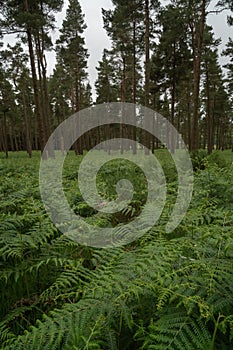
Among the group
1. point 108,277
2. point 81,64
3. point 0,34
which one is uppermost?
point 81,64

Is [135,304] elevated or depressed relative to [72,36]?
depressed

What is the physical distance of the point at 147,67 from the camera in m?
17.6

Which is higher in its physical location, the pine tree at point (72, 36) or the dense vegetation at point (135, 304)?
the pine tree at point (72, 36)

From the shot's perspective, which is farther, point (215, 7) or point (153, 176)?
point (215, 7)

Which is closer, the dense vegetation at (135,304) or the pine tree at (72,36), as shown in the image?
the dense vegetation at (135,304)

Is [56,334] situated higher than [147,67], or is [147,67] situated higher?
[147,67]

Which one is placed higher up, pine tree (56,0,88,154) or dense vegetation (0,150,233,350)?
pine tree (56,0,88,154)

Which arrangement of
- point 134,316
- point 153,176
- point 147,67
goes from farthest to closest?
point 147,67
point 153,176
point 134,316

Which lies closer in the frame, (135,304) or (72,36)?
(135,304)

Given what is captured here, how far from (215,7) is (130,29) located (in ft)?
35.3

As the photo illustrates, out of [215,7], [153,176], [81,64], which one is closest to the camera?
[153,176]

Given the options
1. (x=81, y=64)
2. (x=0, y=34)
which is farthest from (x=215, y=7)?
(x=81, y=64)

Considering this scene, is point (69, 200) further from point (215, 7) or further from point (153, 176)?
point (215, 7)

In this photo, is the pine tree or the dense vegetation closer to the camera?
the dense vegetation
